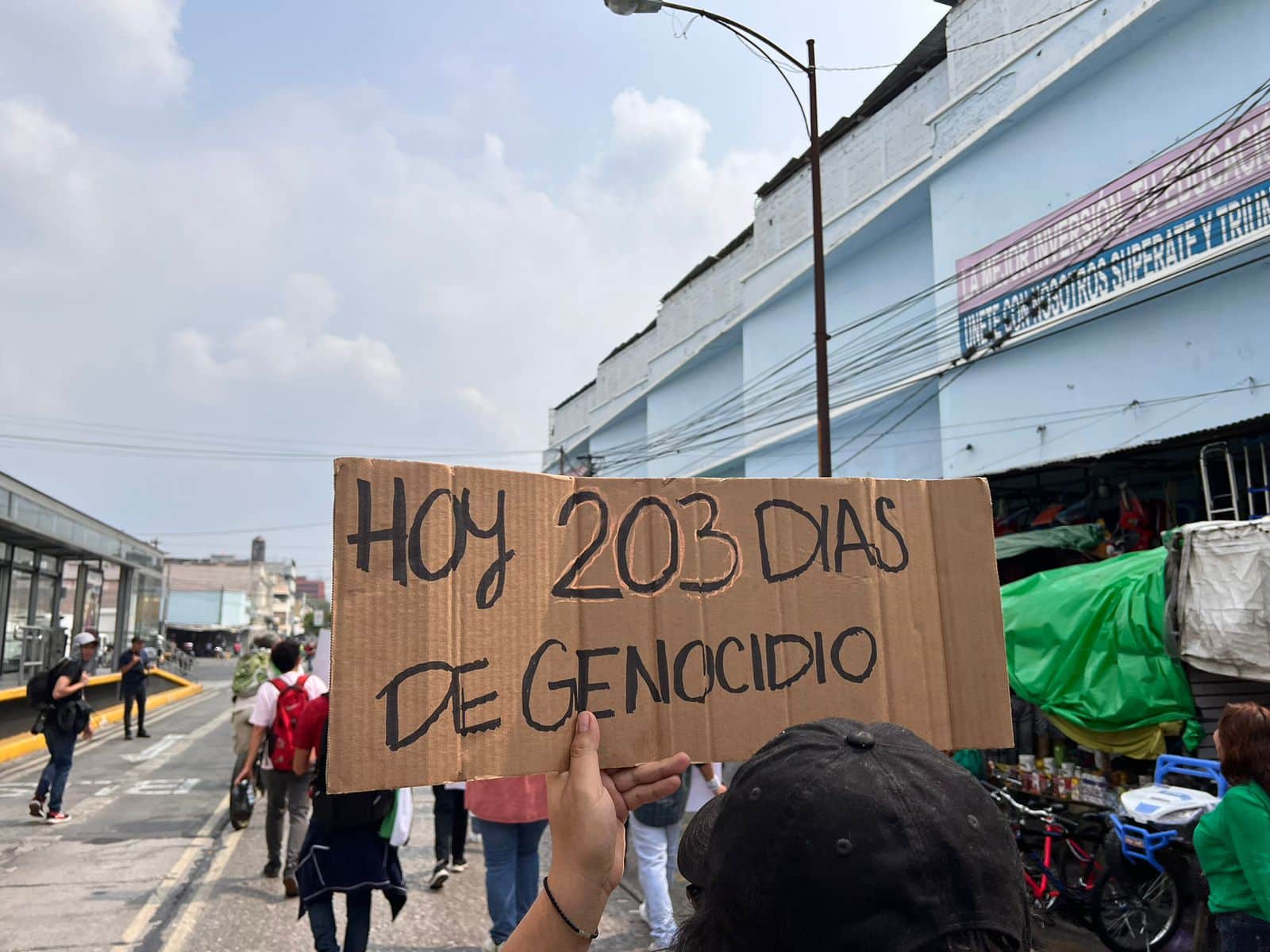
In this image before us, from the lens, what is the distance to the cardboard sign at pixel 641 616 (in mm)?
1813

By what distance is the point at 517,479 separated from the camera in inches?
77.5

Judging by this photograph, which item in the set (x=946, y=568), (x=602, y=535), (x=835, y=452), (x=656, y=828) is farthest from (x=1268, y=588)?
(x=835, y=452)

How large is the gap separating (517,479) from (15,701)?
17323 mm

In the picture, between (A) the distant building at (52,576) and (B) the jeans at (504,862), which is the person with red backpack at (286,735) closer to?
(B) the jeans at (504,862)

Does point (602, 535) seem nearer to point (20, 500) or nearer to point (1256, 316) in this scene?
point (1256, 316)

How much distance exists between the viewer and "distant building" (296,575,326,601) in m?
158

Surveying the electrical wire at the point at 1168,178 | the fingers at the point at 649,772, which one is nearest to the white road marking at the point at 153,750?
the fingers at the point at 649,772

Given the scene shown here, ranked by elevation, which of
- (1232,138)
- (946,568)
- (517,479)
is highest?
(1232,138)

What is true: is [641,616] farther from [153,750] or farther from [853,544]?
[153,750]

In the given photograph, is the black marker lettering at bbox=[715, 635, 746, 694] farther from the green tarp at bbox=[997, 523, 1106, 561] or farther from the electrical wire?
the electrical wire

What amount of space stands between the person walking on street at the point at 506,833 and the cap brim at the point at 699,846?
3.35 metres

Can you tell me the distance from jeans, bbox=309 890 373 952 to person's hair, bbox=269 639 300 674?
2.10 meters

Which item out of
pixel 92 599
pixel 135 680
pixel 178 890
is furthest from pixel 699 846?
pixel 92 599

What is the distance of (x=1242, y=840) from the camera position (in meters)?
3.38
